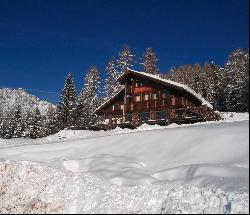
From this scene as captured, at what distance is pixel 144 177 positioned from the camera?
51.5ft

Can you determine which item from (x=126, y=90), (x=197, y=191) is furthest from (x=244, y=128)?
(x=126, y=90)

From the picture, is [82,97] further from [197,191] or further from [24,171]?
[197,191]

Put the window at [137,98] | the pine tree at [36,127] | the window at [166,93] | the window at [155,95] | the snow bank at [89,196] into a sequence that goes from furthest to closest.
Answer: the pine tree at [36,127]
the window at [137,98]
the window at [155,95]
the window at [166,93]
the snow bank at [89,196]

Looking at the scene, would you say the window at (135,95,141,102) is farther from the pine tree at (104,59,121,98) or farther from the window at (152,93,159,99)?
the pine tree at (104,59,121,98)

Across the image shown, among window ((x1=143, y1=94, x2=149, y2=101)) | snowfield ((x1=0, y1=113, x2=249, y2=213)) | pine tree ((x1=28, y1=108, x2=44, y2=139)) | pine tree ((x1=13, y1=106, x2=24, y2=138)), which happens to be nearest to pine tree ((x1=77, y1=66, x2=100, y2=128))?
pine tree ((x1=28, y1=108, x2=44, y2=139))

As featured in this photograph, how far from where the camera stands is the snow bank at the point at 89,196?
12.2 meters

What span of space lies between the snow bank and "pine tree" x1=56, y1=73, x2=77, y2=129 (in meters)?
49.2

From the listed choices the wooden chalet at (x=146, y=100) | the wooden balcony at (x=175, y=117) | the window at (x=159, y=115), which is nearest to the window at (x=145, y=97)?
the wooden chalet at (x=146, y=100)

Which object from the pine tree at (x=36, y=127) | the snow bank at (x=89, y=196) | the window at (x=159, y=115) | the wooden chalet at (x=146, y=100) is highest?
the wooden chalet at (x=146, y=100)

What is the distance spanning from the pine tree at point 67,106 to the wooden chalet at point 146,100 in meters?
17.3

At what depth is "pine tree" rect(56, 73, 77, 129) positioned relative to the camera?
68.6 meters

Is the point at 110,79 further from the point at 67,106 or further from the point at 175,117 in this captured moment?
the point at 175,117

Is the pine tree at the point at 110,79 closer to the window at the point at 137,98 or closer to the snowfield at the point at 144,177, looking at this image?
the window at the point at 137,98

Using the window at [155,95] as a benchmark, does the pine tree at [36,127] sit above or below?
below
